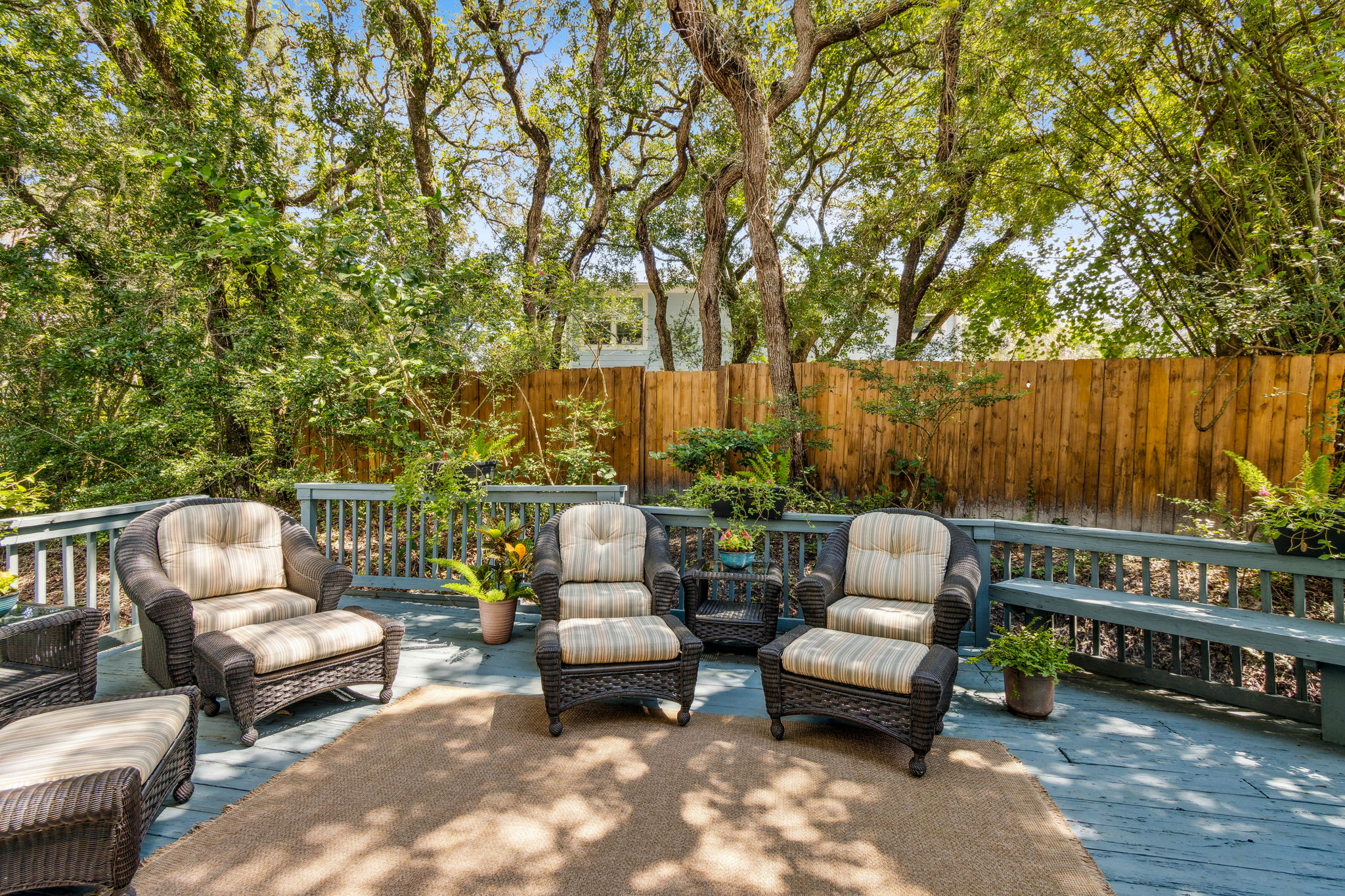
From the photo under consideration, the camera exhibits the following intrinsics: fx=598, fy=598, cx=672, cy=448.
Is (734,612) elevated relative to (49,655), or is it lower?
lower

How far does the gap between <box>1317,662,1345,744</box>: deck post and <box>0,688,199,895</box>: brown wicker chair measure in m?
4.36

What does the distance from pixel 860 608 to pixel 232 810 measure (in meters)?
2.70

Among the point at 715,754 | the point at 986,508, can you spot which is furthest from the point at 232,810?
the point at 986,508

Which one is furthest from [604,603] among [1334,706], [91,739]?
[1334,706]

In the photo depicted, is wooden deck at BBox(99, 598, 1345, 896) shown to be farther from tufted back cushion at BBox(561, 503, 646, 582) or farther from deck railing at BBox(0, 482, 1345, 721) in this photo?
tufted back cushion at BBox(561, 503, 646, 582)

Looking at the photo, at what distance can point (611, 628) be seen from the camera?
9.57ft

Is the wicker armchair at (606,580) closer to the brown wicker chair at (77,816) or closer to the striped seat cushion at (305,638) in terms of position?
the striped seat cushion at (305,638)

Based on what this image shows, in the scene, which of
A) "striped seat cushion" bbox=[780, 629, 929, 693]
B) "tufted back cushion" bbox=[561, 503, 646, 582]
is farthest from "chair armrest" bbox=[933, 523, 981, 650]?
"tufted back cushion" bbox=[561, 503, 646, 582]

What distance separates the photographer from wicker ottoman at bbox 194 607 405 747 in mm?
2510

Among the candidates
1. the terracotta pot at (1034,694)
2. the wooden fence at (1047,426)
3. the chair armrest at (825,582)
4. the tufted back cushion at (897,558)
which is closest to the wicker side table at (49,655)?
the chair armrest at (825,582)

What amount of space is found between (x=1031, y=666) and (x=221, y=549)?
13.4ft

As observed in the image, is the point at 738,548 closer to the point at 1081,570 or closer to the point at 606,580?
the point at 606,580

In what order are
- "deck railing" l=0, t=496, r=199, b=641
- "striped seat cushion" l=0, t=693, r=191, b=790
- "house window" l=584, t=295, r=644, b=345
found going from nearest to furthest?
"striped seat cushion" l=0, t=693, r=191, b=790
"deck railing" l=0, t=496, r=199, b=641
"house window" l=584, t=295, r=644, b=345

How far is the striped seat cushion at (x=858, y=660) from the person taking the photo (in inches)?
96.7
